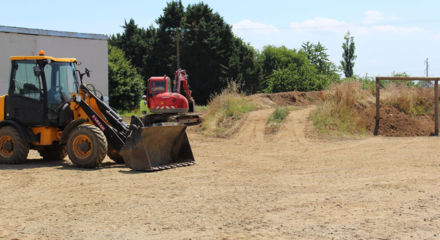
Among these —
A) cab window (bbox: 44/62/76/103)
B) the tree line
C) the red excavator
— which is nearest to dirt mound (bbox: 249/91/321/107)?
the red excavator

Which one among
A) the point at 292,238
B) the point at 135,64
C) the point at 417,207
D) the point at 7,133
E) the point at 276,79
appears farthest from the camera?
the point at 135,64

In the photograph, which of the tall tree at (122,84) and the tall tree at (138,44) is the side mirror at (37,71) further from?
the tall tree at (138,44)

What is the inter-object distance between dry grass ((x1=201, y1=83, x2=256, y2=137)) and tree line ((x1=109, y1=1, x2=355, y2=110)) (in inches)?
768

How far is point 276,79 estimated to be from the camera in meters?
46.4

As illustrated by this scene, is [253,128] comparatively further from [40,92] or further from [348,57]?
[348,57]

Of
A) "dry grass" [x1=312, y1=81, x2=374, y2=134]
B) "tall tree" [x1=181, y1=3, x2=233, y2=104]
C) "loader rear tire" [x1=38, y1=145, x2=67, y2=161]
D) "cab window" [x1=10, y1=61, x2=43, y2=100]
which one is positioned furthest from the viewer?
"tall tree" [x1=181, y1=3, x2=233, y2=104]

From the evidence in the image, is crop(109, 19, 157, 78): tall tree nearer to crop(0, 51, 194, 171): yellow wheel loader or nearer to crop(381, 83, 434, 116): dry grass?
crop(381, 83, 434, 116): dry grass

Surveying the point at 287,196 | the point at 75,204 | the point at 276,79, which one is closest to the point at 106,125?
the point at 75,204

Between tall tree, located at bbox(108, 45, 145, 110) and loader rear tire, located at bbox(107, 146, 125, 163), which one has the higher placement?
tall tree, located at bbox(108, 45, 145, 110)

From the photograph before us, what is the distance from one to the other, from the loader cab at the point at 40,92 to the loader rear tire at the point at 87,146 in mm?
907

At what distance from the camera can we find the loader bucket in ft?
36.2

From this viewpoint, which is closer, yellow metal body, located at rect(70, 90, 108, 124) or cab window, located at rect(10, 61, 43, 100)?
yellow metal body, located at rect(70, 90, 108, 124)

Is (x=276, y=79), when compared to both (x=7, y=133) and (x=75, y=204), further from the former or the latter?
Answer: (x=75, y=204)

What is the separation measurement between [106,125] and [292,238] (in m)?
7.02
